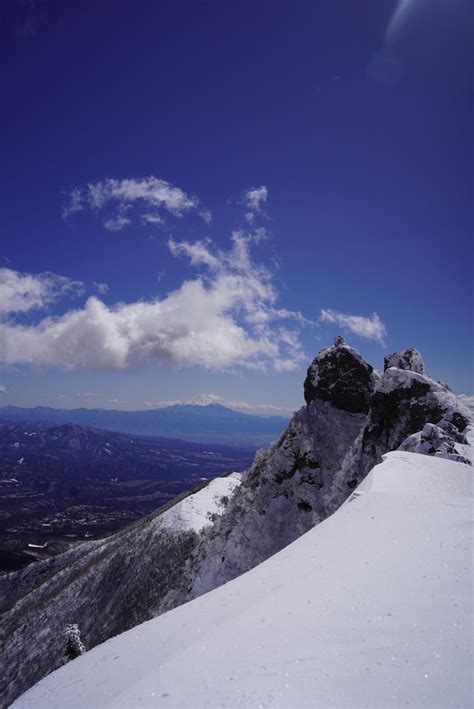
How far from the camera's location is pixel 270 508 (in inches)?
1250

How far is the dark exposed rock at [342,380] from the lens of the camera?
3434 cm

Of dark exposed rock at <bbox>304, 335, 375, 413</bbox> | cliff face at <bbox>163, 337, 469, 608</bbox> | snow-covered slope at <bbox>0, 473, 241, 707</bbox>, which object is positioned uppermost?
dark exposed rock at <bbox>304, 335, 375, 413</bbox>

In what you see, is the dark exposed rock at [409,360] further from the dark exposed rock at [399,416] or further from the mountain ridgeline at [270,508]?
the dark exposed rock at [399,416]

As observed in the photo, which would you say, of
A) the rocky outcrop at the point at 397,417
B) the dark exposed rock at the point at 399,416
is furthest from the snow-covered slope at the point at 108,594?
the dark exposed rock at the point at 399,416

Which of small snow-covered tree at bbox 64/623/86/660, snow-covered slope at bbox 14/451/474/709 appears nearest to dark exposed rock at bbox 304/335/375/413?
small snow-covered tree at bbox 64/623/86/660

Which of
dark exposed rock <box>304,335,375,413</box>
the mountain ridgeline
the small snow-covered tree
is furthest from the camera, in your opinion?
dark exposed rock <box>304,335,375,413</box>

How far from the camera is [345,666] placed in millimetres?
4641

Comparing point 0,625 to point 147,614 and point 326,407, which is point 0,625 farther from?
point 326,407

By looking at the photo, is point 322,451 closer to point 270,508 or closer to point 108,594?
point 270,508

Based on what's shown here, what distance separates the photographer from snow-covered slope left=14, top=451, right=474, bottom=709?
4.40 m

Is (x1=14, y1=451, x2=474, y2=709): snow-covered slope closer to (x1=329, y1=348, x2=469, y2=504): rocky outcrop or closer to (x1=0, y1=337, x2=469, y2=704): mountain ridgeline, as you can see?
(x1=0, y1=337, x2=469, y2=704): mountain ridgeline

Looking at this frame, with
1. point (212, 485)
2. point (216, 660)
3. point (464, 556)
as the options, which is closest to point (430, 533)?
point (464, 556)

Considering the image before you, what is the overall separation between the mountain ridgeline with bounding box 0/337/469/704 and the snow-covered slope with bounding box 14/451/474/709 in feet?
42.8

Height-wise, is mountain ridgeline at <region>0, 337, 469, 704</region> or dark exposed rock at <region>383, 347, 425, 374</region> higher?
dark exposed rock at <region>383, 347, 425, 374</region>
